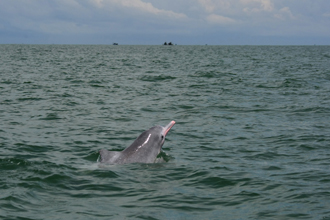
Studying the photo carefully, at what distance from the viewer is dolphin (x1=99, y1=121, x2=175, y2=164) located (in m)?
11.1

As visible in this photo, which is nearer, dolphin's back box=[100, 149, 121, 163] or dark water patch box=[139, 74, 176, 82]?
dolphin's back box=[100, 149, 121, 163]

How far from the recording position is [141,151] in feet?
37.5

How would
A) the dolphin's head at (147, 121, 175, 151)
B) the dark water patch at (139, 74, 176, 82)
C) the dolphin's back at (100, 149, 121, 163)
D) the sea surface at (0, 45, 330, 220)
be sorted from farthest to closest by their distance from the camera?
1. the dark water patch at (139, 74, 176, 82)
2. the dolphin's head at (147, 121, 175, 151)
3. the dolphin's back at (100, 149, 121, 163)
4. the sea surface at (0, 45, 330, 220)

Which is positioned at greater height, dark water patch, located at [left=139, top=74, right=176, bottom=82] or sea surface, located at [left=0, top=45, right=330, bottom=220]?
dark water patch, located at [left=139, top=74, right=176, bottom=82]

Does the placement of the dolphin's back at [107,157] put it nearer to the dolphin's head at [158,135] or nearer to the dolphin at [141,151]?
the dolphin at [141,151]

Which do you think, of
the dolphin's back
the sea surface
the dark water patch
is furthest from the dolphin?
the dark water patch

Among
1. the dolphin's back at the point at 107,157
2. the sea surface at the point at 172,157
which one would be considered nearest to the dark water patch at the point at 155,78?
the sea surface at the point at 172,157

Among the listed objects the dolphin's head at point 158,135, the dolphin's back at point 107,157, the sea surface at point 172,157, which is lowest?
the sea surface at point 172,157

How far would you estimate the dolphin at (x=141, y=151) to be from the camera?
11133 millimetres

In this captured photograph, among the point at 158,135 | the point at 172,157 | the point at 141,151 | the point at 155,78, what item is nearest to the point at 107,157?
the point at 141,151

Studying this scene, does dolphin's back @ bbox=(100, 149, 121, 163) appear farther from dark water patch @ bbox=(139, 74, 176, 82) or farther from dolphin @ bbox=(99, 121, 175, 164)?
dark water patch @ bbox=(139, 74, 176, 82)

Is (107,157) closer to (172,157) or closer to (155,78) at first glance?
(172,157)

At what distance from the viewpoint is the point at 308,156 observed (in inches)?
496

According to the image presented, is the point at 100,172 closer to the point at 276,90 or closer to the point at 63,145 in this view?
the point at 63,145
